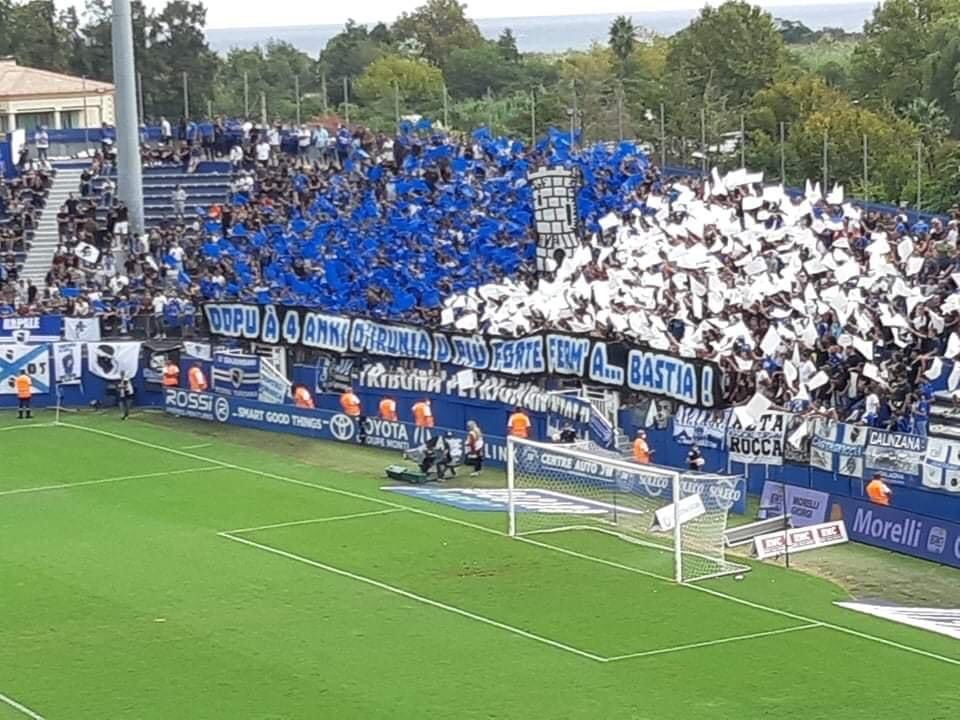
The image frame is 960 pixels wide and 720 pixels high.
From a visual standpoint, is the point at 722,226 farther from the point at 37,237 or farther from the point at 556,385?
the point at 37,237

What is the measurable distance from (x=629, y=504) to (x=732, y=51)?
Result: 68268mm

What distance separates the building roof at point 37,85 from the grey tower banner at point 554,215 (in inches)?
1381

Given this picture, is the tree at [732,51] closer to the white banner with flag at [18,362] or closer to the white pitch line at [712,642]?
the white banner with flag at [18,362]

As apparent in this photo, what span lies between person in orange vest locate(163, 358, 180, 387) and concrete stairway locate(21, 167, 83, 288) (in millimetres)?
9575

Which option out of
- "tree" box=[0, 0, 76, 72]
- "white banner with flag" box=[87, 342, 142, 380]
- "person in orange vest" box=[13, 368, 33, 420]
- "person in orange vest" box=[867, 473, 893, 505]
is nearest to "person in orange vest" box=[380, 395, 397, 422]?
"white banner with flag" box=[87, 342, 142, 380]

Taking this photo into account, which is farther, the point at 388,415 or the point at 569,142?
the point at 569,142

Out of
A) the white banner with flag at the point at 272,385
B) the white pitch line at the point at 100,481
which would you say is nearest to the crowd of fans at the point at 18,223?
the white banner with flag at the point at 272,385

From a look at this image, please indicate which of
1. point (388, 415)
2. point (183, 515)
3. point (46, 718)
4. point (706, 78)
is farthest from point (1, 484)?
point (706, 78)

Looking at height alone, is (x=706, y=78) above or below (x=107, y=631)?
above

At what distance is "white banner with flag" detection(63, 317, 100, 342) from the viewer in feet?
152

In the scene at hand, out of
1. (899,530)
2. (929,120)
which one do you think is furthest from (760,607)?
(929,120)

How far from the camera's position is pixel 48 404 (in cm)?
4572

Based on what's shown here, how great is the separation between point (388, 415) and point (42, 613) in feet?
46.9

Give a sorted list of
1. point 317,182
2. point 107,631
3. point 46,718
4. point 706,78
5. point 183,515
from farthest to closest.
A: point 706,78 < point 317,182 < point 183,515 < point 107,631 < point 46,718
